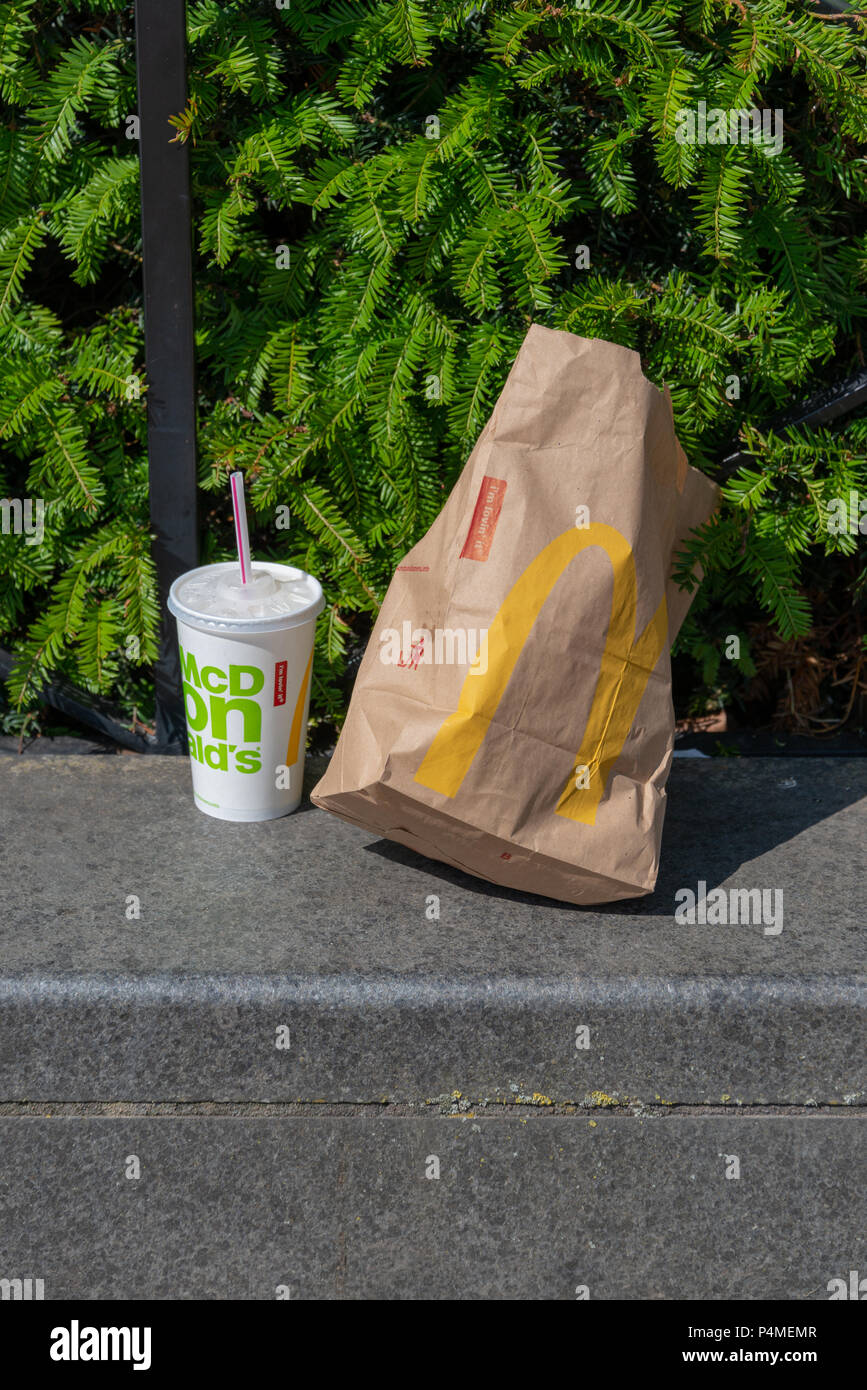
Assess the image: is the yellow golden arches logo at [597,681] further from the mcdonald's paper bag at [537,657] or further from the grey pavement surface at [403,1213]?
the grey pavement surface at [403,1213]

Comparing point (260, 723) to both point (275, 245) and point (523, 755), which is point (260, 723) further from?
point (275, 245)

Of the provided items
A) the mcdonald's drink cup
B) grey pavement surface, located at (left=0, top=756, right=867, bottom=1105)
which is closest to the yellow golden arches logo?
grey pavement surface, located at (left=0, top=756, right=867, bottom=1105)

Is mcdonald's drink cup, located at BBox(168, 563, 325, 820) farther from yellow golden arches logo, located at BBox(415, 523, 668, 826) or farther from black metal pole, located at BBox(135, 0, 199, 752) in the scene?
yellow golden arches logo, located at BBox(415, 523, 668, 826)

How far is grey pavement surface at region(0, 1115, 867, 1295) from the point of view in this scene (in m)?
1.97

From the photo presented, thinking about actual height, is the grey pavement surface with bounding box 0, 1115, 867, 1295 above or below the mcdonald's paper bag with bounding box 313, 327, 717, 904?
below

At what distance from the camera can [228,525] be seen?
278cm

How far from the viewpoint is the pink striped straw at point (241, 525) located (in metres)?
2.30

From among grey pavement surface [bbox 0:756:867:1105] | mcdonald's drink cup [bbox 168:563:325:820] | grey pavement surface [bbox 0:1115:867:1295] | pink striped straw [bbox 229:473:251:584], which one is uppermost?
pink striped straw [bbox 229:473:251:584]

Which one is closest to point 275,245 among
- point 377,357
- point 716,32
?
point 377,357

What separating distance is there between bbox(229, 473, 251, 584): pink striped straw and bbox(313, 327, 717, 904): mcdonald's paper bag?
15.2 inches

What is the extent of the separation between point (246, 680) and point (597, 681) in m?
0.70

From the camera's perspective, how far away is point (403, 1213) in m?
1.99

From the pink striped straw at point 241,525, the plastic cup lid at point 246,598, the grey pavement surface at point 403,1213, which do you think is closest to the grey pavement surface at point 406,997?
the grey pavement surface at point 403,1213

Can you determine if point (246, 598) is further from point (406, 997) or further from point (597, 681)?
point (406, 997)
